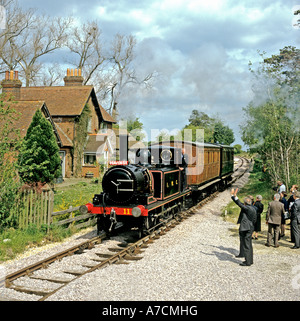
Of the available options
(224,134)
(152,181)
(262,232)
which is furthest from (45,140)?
(224,134)

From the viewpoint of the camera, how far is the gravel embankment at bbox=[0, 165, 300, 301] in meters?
6.23

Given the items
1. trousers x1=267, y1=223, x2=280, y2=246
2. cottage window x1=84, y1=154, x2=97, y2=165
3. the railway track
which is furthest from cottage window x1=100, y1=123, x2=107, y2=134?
trousers x1=267, y1=223, x2=280, y2=246

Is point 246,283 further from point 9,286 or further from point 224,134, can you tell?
point 224,134

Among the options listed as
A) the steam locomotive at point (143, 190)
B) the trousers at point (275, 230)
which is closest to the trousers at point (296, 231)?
the trousers at point (275, 230)

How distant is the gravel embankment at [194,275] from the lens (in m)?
6.23

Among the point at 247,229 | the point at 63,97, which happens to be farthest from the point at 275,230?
the point at 63,97

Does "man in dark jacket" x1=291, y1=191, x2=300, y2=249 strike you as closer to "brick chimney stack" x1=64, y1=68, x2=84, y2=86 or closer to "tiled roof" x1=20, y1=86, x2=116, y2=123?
"tiled roof" x1=20, y1=86, x2=116, y2=123

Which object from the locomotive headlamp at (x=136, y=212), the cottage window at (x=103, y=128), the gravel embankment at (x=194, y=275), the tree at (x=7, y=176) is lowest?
the gravel embankment at (x=194, y=275)

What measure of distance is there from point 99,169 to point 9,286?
22577mm

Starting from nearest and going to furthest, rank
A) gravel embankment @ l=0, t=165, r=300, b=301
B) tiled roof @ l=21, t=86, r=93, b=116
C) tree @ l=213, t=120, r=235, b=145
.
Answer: gravel embankment @ l=0, t=165, r=300, b=301 < tiled roof @ l=21, t=86, r=93, b=116 < tree @ l=213, t=120, r=235, b=145

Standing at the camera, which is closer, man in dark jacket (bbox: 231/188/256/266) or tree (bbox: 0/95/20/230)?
man in dark jacket (bbox: 231/188/256/266)

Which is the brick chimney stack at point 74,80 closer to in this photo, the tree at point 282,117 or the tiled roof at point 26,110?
the tiled roof at point 26,110

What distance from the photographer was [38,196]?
10578 mm

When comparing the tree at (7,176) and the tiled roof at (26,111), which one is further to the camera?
the tiled roof at (26,111)
